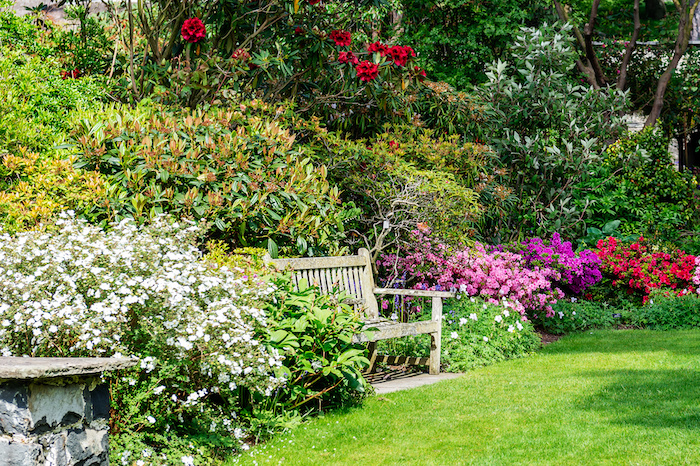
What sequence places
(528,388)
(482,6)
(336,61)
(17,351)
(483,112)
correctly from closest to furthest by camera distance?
(17,351), (528,388), (336,61), (483,112), (482,6)

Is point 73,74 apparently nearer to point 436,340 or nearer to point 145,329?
point 436,340

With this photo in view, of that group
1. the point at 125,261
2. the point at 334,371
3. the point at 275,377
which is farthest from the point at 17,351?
the point at 334,371

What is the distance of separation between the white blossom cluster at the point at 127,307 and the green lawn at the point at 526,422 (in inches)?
23.5

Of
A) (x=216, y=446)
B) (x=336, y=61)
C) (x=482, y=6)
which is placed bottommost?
(x=216, y=446)

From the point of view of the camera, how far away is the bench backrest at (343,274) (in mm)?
6090

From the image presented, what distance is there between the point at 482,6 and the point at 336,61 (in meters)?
4.61

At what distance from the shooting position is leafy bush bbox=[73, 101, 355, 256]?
5625 millimetres

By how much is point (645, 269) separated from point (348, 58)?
5.04m

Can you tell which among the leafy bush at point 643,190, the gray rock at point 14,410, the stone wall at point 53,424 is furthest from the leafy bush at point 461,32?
the gray rock at point 14,410

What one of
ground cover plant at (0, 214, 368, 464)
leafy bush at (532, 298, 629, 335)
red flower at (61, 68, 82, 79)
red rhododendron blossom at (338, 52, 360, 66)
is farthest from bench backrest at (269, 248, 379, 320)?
red flower at (61, 68, 82, 79)

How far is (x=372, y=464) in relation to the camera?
398 cm

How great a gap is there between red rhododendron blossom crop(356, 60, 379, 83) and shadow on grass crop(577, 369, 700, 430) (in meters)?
3.64

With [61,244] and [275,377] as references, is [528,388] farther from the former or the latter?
[61,244]

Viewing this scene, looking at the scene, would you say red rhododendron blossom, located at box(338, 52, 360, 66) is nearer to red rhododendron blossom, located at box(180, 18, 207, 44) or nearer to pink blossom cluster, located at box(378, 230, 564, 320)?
red rhododendron blossom, located at box(180, 18, 207, 44)
